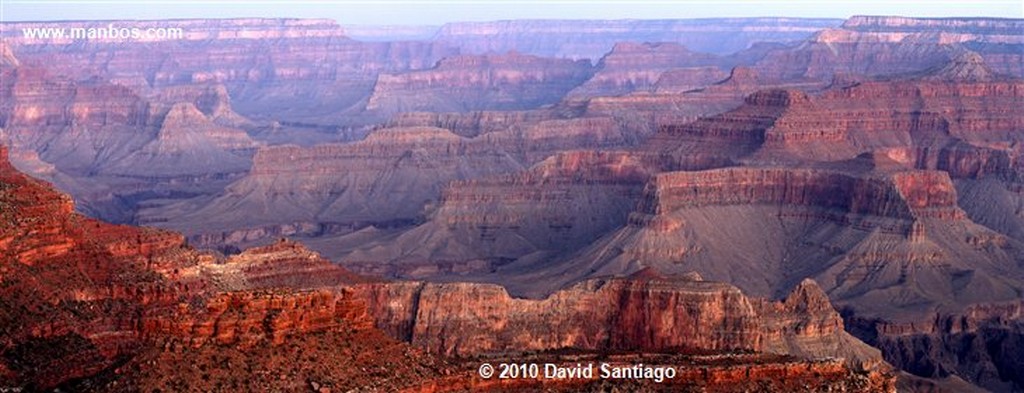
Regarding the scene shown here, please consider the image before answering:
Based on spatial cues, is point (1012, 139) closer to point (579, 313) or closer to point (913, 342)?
point (913, 342)

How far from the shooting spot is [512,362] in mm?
44188

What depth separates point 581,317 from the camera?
235 ft

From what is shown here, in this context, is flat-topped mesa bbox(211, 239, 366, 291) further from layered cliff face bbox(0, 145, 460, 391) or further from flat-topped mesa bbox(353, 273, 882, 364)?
flat-topped mesa bbox(353, 273, 882, 364)

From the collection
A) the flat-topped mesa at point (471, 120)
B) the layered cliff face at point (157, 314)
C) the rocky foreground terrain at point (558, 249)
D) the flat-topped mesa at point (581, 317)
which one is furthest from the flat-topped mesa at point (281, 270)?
the flat-topped mesa at point (471, 120)

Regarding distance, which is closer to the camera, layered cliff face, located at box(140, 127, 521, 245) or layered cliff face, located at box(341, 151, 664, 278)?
layered cliff face, located at box(341, 151, 664, 278)

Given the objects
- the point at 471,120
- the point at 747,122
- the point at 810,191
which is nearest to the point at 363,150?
the point at 471,120

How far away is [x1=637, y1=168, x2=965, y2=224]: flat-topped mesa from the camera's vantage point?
373ft

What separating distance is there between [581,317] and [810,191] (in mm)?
49584

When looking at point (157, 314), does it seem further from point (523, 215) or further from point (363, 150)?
point (363, 150)

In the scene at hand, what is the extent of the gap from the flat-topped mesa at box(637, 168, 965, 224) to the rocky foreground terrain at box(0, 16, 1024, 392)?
157 mm

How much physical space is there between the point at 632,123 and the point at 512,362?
453 ft

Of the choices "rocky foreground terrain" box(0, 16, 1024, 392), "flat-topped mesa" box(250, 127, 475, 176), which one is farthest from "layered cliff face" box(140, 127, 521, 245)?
"rocky foreground terrain" box(0, 16, 1024, 392)

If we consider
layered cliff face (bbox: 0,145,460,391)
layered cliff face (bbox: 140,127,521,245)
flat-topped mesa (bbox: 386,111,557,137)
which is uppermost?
layered cliff face (bbox: 0,145,460,391)

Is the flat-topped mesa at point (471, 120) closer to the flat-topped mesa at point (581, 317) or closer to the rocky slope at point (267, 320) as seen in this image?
the rocky slope at point (267, 320)
